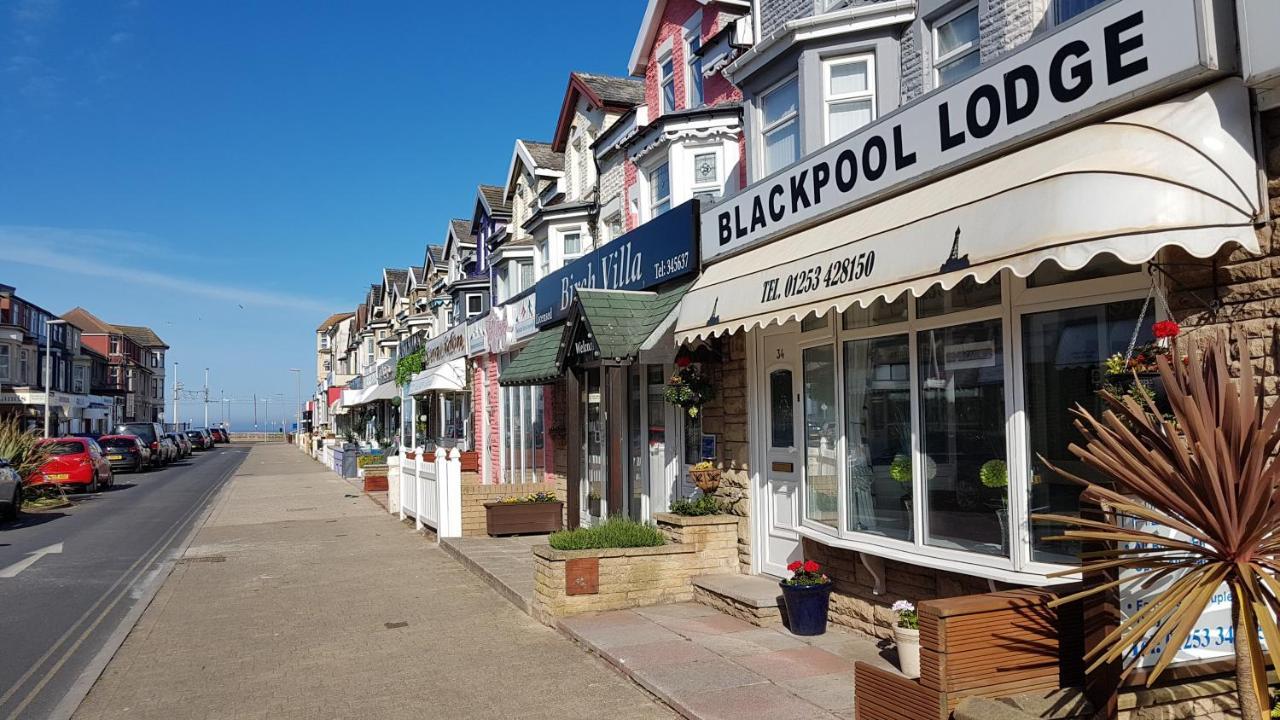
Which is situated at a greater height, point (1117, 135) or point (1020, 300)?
point (1117, 135)

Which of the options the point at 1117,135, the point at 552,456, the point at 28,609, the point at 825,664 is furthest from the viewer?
the point at 552,456

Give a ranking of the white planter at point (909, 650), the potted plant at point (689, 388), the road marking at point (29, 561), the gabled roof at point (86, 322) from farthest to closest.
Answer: the gabled roof at point (86, 322) → the road marking at point (29, 561) → the potted plant at point (689, 388) → the white planter at point (909, 650)

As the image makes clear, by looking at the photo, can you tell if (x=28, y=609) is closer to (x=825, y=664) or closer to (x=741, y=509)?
(x=741, y=509)

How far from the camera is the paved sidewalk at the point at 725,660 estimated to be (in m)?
6.15

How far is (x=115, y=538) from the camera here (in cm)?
1716

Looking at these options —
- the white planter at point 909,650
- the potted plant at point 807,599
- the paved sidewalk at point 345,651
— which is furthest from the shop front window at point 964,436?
the paved sidewalk at point 345,651

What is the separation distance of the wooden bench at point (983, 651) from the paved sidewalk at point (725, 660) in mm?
1297

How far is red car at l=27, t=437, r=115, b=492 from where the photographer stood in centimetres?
2667

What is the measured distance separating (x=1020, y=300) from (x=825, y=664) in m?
3.03

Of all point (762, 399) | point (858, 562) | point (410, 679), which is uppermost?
point (762, 399)

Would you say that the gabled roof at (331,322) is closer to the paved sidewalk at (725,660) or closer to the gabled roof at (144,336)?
the gabled roof at (144,336)

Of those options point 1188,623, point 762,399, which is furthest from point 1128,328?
point 762,399

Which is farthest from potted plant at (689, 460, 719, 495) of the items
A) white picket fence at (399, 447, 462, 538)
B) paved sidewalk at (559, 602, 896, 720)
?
white picket fence at (399, 447, 462, 538)

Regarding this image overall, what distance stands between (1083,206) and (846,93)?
4466 millimetres
